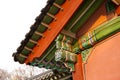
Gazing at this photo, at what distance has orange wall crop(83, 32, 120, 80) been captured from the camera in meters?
4.62

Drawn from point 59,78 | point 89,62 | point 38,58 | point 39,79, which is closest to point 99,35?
point 89,62

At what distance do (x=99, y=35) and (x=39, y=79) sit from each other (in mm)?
4857

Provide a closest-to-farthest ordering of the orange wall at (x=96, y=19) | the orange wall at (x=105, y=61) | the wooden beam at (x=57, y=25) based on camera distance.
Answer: the orange wall at (x=105, y=61) → the wooden beam at (x=57, y=25) → the orange wall at (x=96, y=19)

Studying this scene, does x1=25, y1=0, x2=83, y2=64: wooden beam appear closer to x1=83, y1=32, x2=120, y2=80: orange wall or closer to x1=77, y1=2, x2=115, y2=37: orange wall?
x1=77, y1=2, x2=115, y2=37: orange wall

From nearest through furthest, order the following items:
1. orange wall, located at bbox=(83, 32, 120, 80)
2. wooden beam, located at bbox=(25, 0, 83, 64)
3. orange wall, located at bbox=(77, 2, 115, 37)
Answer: orange wall, located at bbox=(83, 32, 120, 80) < wooden beam, located at bbox=(25, 0, 83, 64) < orange wall, located at bbox=(77, 2, 115, 37)

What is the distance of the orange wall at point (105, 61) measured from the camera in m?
4.62

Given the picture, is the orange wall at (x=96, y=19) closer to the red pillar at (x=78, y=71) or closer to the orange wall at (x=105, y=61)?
the orange wall at (x=105, y=61)

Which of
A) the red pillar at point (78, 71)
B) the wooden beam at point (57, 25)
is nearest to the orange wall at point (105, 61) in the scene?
the red pillar at point (78, 71)

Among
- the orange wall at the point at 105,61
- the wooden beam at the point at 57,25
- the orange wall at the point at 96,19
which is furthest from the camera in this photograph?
the orange wall at the point at 96,19

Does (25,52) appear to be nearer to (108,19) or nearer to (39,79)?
(108,19)

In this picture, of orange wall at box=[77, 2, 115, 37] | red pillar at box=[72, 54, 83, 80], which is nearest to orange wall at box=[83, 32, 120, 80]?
red pillar at box=[72, 54, 83, 80]

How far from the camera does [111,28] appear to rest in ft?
15.9

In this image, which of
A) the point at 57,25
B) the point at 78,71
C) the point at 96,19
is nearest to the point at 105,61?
the point at 78,71

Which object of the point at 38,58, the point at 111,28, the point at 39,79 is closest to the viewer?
the point at 111,28
